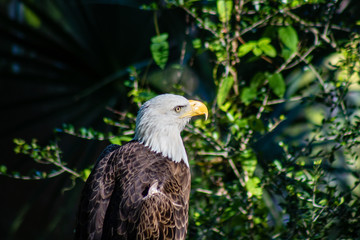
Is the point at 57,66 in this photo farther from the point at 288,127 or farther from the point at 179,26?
the point at 288,127

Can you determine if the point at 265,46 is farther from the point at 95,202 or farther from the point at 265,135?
the point at 95,202

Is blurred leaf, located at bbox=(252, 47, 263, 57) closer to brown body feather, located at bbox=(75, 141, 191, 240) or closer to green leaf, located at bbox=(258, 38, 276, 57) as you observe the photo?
green leaf, located at bbox=(258, 38, 276, 57)

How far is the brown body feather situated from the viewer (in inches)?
89.4

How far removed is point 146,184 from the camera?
2381 mm

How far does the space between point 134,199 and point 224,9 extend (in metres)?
1.19

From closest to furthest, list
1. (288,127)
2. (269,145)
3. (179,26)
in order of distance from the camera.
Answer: (269,145) < (288,127) < (179,26)

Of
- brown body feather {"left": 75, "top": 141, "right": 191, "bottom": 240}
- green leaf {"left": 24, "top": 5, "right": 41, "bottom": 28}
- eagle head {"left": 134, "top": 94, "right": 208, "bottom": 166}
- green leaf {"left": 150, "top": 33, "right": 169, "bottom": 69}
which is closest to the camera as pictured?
brown body feather {"left": 75, "top": 141, "right": 191, "bottom": 240}

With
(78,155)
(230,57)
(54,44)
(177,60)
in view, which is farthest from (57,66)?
(230,57)

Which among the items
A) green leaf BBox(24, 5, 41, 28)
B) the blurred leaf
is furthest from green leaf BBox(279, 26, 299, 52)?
green leaf BBox(24, 5, 41, 28)

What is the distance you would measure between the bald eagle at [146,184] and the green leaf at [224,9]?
1.77 ft

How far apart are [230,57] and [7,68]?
7.88 feet

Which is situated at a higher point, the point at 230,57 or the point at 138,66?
the point at 138,66

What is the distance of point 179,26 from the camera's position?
3.51 metres

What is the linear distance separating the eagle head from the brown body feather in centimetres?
13
